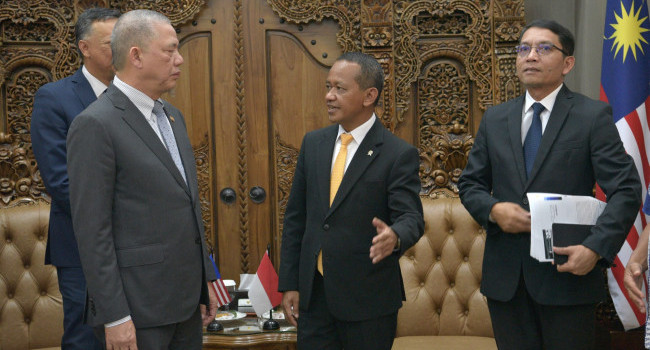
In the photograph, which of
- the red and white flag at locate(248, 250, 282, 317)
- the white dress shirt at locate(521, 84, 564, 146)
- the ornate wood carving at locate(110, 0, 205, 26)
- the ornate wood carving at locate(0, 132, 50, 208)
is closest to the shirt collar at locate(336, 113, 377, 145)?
the white dress shirt at locate(521, 84, 564, 146)

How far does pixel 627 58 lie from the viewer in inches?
145

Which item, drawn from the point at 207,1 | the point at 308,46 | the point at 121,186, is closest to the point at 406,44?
the point at 308,46

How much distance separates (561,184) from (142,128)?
4.73ft

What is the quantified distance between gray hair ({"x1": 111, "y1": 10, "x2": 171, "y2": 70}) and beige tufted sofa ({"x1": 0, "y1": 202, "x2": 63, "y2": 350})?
69.8 inches

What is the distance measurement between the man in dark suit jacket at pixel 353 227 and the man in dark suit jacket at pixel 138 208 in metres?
0.42

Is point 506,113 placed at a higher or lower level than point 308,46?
lower

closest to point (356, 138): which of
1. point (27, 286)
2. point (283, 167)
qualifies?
point (283, 167)

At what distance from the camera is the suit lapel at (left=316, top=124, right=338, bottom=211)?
2604 millimetres

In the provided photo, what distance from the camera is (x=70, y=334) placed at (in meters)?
2.64

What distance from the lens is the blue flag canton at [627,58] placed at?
3672mm

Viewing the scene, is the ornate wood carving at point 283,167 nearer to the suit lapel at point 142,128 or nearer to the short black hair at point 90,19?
the short black hair at point 90,19

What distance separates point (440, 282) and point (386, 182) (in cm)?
134

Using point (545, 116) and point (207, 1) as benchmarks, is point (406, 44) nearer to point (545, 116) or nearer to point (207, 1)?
point (207, 1)

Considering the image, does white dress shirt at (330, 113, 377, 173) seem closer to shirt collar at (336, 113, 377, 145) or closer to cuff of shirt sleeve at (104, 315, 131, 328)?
shirt collar at (336, 113, 377, 145)
